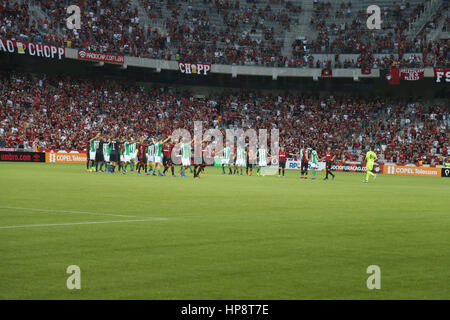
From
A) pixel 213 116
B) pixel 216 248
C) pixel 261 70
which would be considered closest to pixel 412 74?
pixel 261 70

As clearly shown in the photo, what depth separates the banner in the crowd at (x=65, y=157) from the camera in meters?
54.4

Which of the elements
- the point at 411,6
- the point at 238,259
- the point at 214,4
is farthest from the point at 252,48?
the point at 238,259

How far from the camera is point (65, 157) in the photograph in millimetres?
55406

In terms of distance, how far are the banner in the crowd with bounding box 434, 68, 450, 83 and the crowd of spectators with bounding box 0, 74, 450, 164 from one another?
11.9ft

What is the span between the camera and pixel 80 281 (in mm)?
7605

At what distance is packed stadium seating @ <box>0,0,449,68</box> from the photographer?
61969 millimetres

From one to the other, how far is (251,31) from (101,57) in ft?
59.0

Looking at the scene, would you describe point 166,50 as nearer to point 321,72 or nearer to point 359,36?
point 321,72

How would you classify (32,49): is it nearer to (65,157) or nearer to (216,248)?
(65,157)

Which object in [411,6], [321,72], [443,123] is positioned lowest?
[443,123]

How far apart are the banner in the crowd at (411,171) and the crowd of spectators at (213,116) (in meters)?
2.78

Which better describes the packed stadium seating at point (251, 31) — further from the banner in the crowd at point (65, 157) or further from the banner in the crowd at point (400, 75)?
the banner in the crowd at point (65, 157)

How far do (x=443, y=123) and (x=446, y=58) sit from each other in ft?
20.7

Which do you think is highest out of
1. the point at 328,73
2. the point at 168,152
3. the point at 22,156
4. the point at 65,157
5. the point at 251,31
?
the point at 251,31
